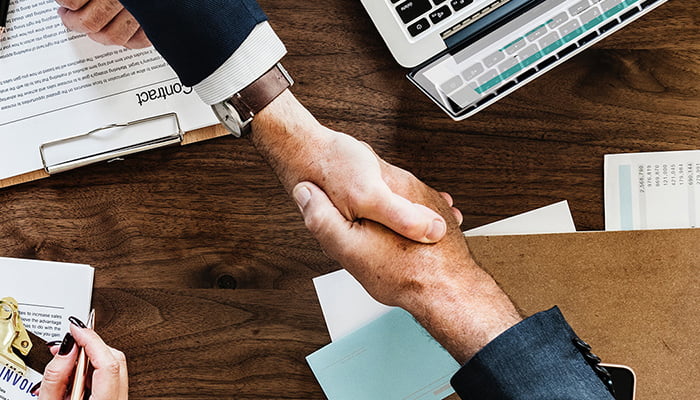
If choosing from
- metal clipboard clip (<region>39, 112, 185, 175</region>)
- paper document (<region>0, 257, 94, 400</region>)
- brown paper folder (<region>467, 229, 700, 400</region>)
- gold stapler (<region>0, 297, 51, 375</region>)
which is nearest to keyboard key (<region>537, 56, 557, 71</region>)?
brown paper folder (<region>467, 229, 700, 400</region>)

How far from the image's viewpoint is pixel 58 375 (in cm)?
84

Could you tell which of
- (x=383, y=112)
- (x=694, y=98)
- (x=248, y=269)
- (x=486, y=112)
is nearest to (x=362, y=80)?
(x=383, y=112)

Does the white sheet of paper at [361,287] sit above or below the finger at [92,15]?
below

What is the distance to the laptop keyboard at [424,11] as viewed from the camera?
2.62ft

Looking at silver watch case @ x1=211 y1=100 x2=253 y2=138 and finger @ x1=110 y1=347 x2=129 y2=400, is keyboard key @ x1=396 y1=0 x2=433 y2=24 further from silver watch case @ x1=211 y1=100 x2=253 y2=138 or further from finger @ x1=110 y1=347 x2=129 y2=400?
finger @ x1=110 y1=347 x2=129 y2=400

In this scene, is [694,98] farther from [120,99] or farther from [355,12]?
[120,99]

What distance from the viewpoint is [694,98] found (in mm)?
874

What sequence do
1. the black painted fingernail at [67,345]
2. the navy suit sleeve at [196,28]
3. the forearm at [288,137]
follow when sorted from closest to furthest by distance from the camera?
the navy suit sleeve at [196,28] < the forearm at [288,137] < the black painted fingernail at [67,345]

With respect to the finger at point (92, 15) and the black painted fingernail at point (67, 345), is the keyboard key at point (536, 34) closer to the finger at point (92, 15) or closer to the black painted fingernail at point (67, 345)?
the finger at point (92, 15)

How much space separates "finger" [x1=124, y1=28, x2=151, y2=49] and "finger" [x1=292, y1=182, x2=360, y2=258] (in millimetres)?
288

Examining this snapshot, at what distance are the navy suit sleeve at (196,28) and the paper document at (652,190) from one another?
19.3 inches

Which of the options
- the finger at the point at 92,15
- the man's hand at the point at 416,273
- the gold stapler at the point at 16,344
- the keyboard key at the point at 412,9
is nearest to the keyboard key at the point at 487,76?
the keyboard key at the point at 412,9

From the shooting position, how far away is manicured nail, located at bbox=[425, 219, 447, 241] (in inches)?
29.0

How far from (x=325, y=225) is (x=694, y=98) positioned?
499 millimetres
